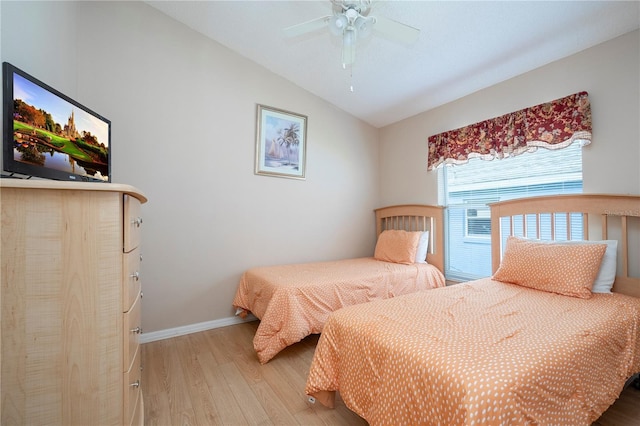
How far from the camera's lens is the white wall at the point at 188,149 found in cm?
217

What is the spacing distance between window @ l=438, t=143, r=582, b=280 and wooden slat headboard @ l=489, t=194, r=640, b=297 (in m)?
0.16

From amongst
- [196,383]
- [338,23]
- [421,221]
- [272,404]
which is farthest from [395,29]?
[196,383]

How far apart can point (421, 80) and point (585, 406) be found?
2617 mm

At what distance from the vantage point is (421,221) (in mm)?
3203

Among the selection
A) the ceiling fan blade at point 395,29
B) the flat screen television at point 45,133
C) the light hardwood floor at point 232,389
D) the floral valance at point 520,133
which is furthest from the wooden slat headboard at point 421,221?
the flat screen television at point 45,133

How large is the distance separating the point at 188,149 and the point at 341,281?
1.86 m

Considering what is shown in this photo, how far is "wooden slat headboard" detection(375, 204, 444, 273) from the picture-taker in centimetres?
296

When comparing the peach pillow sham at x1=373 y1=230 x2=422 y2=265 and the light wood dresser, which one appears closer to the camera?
the light wood dresser

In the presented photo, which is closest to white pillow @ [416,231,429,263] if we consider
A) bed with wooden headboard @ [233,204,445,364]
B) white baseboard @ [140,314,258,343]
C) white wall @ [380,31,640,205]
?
bed with wooden headboard @ [233,204,445,364]

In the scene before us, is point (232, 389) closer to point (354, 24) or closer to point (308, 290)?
point (308, 290)

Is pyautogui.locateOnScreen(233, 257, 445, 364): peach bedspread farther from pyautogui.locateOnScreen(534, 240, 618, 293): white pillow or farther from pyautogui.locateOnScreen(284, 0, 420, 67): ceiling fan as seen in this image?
pyautogui.locateOnScreen(284, 0, 420, 67): ceiling fan

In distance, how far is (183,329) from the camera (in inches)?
96.6

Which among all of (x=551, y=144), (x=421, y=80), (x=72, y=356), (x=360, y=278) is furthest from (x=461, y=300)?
(x=421, y=80)

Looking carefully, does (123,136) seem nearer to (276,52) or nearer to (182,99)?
(182,99)
